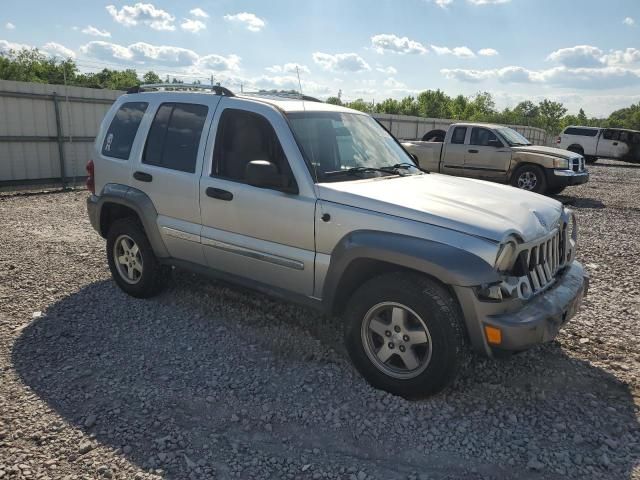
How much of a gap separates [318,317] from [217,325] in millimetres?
887

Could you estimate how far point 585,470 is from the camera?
273 cm

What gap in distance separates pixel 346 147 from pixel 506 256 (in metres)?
1.60

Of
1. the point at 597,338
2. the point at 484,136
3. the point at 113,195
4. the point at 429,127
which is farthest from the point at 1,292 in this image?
the point at 429,127

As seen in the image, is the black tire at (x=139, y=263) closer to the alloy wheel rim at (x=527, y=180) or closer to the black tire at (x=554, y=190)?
the alloy wheel rim at (x=527, y=180)

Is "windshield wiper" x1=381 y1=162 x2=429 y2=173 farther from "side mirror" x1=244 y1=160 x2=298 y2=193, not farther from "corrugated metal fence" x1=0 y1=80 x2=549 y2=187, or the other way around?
"corrugated metal fence" x1=0 y1=80 x2=549 y2=187

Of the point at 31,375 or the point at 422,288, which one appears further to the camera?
the point at 31,375

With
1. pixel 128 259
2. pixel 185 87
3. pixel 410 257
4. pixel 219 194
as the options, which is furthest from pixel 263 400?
pixel 185 87

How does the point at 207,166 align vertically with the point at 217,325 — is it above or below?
above

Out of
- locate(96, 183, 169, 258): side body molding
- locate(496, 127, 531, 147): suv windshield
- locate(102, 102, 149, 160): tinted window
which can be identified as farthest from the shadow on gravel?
locate(496, 127, 531, 147): suv windshield

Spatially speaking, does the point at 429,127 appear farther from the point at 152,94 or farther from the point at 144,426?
the point at 144,426

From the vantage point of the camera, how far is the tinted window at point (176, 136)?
4.30 metres

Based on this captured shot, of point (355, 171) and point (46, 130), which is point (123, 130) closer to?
point (355, 171)

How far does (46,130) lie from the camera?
11.9 metres

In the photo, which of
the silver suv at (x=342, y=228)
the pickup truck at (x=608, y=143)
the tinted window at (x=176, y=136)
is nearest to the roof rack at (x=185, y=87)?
the silver suv at (x=342, y=228)
